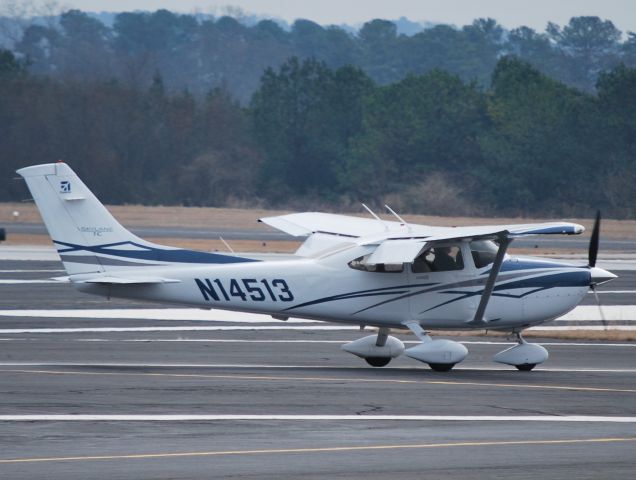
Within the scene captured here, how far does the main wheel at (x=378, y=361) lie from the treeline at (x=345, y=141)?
175 feet

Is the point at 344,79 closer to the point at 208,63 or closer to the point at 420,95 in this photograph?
the point at 420,95

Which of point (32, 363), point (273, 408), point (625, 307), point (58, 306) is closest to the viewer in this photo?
point (273, 408)

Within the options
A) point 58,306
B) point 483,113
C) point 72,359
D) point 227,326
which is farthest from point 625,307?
point 483,113

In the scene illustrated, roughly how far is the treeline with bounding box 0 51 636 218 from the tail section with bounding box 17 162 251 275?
180 feet

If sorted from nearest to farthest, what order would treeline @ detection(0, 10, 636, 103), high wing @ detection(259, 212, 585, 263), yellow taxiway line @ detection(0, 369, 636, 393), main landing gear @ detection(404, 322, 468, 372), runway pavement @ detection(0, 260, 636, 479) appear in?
runway pavement @ detection(0, 260, 636, 479) → yellow taxiway line @ detection(0, 369, 636, 393) → high wing @ detection(259, 212, 585, 263) → main landing gear @ detection(404, 322, 468, 372) → treeline @ detection(0, 10, 636, 103)

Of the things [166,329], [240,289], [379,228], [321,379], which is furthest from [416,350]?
[166,329]

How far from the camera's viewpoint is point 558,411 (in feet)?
47.6

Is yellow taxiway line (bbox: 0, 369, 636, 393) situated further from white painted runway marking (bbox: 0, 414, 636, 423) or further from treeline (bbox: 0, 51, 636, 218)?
treeline (bbox: 0, 51, 636, 218)

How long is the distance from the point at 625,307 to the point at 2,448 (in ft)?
68.2

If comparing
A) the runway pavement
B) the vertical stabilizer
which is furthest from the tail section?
the runway pavement

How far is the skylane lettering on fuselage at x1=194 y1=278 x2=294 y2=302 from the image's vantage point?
17.8 meters

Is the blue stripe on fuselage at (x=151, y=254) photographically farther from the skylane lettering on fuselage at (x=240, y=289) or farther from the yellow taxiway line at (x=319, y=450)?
the yellow taxiway line at (x=319, y=450)

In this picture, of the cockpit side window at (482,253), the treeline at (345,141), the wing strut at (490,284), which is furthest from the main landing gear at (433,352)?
the treeline at (345,141)

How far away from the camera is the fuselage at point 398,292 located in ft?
59.0
